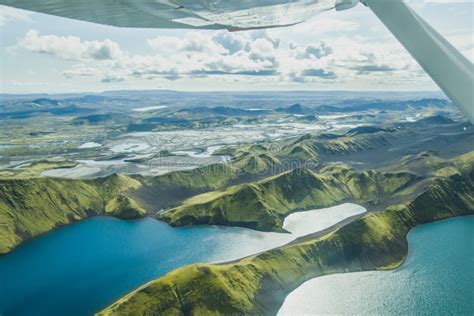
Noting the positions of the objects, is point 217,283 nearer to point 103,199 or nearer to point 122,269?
point 122,269

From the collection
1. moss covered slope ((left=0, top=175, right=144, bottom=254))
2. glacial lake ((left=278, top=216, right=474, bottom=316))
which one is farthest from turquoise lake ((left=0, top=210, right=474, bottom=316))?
moss covered slope ((left=0, top=175, right=144, bottom=254))

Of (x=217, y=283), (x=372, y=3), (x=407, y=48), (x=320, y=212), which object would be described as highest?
(x=372, y=3)

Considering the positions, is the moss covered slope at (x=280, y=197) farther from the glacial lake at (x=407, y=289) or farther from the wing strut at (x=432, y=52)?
the wing strut at (x=432, y=52)

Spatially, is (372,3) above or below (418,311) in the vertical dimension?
above

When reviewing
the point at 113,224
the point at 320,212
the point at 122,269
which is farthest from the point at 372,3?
the point at 320,212

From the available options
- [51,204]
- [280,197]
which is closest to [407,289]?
[280,197]

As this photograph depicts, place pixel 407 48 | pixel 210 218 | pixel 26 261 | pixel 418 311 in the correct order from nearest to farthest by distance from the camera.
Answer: pixel 407 48, pixel 418 311, pixel 26 261, pixel 210 218

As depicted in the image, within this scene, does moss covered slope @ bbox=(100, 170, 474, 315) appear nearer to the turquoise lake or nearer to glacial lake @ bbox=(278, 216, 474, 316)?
glacial lake @ bbox=(278, 216, 474, 316)
